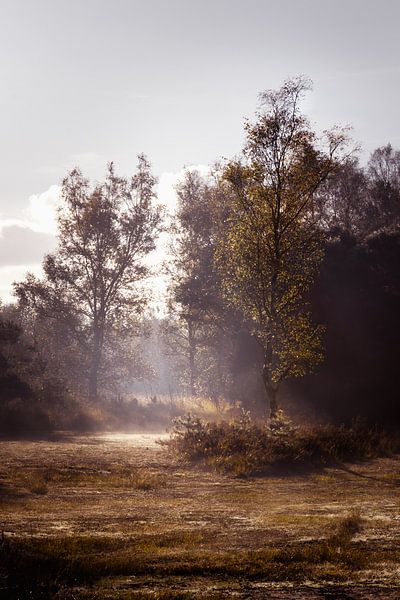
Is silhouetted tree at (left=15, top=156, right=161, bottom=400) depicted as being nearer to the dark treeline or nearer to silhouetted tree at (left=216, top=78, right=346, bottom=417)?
the dark treeline

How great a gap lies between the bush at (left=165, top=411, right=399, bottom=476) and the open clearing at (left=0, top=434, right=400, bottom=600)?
183 cm

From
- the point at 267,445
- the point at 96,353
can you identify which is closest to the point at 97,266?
the point at 96,353

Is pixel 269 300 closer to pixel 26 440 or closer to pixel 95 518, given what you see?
pixel 26 440

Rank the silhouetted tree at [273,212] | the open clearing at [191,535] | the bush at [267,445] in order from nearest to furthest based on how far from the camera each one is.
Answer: the open clearing at [191,535], the bush at [267,445], the silhouetted tree at [273,212]

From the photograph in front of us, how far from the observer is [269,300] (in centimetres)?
2361

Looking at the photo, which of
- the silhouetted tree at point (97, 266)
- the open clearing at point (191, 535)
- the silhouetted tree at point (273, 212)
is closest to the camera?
the open clearing at point (191, 535)

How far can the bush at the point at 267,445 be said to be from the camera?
1658 cm

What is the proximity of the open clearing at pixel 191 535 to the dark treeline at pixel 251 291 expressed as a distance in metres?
10.0

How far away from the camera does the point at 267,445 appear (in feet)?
57.1

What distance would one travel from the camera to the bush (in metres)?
16.6

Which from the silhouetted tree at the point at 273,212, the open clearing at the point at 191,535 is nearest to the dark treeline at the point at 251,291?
the silhouetted tree at the point at 273,212

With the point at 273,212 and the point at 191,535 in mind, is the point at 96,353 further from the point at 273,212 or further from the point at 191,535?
the point at 191,535

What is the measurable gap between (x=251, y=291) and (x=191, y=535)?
54.7ft

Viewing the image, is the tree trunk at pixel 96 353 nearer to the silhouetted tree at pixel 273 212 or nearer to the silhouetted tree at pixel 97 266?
the silhouetted tree at pixel 97 266
